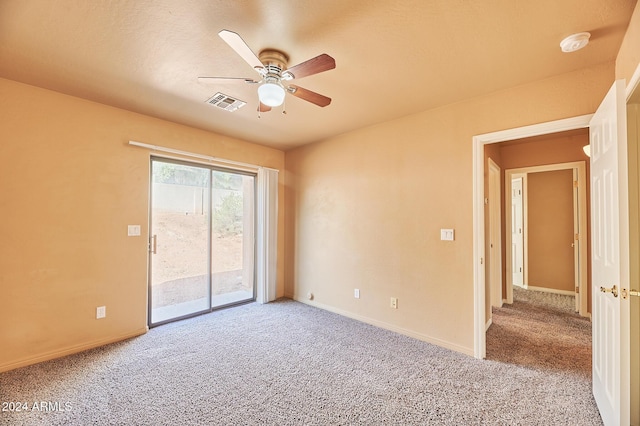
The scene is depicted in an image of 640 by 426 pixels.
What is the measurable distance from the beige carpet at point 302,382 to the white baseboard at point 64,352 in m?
0.11

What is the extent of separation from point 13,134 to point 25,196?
56 cm

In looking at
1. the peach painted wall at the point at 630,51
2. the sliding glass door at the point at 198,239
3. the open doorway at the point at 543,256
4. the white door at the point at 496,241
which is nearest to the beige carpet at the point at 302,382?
the open doorway at the point at 543,256

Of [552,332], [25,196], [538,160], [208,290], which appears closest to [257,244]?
[208,290]

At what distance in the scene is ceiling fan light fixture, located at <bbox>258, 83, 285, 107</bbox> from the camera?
6.21 feet

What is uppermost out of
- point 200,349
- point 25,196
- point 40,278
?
point 25,196

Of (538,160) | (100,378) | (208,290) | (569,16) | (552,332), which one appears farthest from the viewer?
(538,160)

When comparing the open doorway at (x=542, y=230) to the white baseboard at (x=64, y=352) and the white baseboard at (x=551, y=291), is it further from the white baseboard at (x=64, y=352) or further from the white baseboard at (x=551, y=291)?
the white baseboard at (x=64, y=352)

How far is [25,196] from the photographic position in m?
2.54

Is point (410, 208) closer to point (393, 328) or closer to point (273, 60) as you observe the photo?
point (393, 328)

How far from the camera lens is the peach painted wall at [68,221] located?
2.48 meters

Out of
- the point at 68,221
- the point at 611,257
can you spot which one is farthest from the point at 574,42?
the point at 68,221

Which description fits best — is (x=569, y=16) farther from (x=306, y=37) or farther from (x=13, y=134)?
(x=13, y=134)

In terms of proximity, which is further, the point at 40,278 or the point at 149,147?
the point at 149,147

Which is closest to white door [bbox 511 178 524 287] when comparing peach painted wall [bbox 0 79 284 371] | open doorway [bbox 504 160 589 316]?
open doorway [bbox 504 160 589 316]
